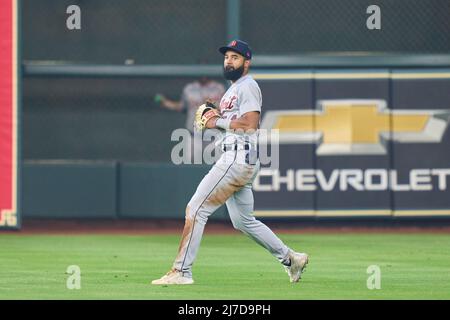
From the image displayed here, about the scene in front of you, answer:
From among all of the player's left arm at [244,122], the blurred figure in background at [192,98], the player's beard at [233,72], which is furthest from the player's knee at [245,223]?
the blurred figure in background at [192,98]

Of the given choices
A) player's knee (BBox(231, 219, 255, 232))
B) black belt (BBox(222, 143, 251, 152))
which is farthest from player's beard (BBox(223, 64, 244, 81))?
player's knee (BBox(231, 219, 255, 232))

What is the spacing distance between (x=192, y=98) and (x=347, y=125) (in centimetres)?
273

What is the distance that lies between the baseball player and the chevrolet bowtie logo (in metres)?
7.20

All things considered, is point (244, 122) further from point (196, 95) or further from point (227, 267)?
point (196, 95)

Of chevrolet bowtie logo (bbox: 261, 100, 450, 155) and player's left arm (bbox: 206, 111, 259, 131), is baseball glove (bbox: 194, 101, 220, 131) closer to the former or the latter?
player's left arm (bbox: 206, 111, 259, 131)

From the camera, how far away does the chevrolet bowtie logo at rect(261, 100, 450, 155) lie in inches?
696

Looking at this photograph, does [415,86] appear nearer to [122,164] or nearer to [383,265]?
[122,164]

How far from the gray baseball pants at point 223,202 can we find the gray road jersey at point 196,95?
8.60 m

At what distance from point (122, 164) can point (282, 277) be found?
784 centimetres

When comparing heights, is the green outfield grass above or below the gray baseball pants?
below

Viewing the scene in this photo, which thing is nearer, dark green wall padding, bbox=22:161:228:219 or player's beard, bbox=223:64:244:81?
player's beard, bbox=223:64:244:81
